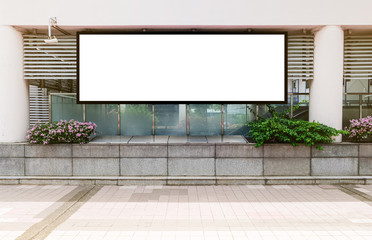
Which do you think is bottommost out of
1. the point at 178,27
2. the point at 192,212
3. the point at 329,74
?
the point at 192,212

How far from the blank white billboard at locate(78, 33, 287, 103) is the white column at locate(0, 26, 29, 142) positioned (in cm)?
175

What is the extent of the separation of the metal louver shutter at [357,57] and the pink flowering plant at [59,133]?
7878 mm

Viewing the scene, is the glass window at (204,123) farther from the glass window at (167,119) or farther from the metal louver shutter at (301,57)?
the metal louver shutter at (301,57)

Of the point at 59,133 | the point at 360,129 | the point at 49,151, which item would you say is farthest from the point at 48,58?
the point at 360,129

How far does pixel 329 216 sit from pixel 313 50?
200 inches

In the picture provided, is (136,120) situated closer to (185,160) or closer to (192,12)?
(185,160)

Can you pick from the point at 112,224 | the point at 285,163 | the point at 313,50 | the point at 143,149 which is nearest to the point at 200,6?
the point at 313,50

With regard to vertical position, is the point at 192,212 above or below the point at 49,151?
below

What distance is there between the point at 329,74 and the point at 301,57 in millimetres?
927

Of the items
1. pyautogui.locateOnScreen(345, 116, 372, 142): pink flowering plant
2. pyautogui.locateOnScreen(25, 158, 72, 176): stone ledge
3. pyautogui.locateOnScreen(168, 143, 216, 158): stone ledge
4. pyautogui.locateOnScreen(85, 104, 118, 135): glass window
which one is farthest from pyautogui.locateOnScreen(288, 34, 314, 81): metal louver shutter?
pyautogui.locateOnScreen(25, 158, 72, 176): stone ledge

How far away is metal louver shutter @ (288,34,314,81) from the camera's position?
28.9 ft

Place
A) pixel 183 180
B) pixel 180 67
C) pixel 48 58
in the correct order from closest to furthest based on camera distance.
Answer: pixel 183 180 < pixel 180 67 < pixel 48 58

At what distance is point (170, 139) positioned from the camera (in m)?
9.02

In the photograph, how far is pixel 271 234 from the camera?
4.93 m
